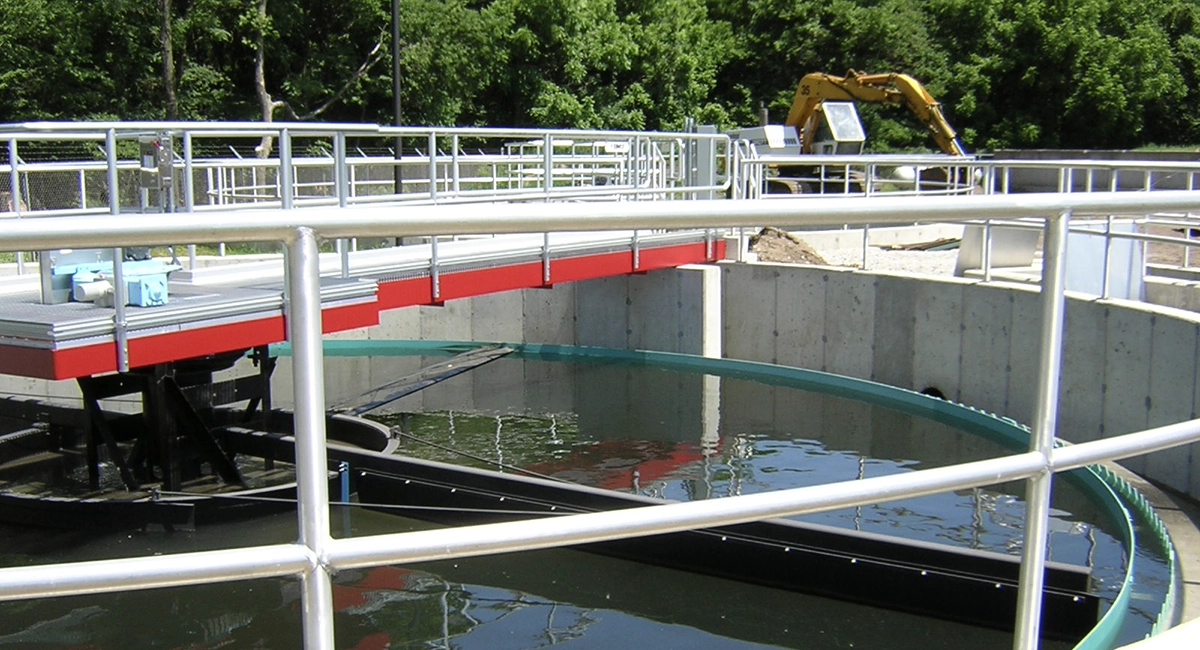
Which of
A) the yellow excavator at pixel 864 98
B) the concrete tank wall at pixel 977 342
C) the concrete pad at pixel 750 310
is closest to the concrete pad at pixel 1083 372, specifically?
the concrete tank wall at pixel 977 342

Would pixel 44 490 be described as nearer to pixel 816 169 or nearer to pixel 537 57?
pixel 816 169

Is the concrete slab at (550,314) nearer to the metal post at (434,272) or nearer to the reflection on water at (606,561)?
the reflection on water at (606,561)

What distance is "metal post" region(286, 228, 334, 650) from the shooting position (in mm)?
1442

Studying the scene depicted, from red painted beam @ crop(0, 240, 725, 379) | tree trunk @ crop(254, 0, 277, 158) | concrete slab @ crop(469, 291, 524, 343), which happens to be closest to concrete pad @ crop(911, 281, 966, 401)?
red painted beam @ crop(0, 240, 725, 379)

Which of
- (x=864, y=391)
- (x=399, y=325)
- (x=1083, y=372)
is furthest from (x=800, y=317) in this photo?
(x=399, y=325)

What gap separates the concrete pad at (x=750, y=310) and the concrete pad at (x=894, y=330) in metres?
1.34

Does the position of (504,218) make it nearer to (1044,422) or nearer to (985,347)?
(1044,422)

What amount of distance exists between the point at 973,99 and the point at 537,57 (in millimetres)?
15594

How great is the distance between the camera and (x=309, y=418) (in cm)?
146

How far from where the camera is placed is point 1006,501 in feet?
28.3

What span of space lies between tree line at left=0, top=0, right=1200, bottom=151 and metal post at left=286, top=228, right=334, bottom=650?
28975mm

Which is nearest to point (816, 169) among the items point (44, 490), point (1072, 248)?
point (1072, 248)

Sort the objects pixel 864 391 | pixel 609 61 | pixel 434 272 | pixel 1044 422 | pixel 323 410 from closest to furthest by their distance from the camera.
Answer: pixel 323 410, pixel 1044 422, pixel 434 272, pixel 864 391, pixel 609 61

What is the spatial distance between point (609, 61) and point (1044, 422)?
33.7m
